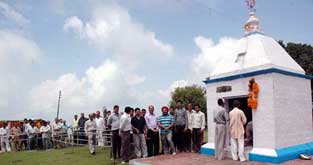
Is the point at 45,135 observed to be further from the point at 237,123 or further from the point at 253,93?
the point at 253,93

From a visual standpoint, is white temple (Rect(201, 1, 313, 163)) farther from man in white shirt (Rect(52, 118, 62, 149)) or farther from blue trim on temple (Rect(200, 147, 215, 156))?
man in white shirt (Rect(52, 118, 62, 149))

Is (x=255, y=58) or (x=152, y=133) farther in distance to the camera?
(x=152, y=133)

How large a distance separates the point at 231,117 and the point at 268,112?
39.6 inches

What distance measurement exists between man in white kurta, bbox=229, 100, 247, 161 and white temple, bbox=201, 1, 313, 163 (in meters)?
0.30

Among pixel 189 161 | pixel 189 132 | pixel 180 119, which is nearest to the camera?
pixel 189 161

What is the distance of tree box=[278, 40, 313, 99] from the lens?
24.5m

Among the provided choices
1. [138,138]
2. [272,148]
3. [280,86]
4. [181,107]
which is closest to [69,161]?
[138,138]

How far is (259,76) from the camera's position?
354 inches

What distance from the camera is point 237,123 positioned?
870 cm

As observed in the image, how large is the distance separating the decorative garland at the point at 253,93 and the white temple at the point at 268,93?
10 centimetres

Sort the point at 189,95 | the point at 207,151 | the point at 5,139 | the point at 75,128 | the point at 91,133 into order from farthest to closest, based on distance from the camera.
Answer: the point at 189,95 < the point at 5,139 < the point at 75,128 < the point at 91,133 < the point at 207,151

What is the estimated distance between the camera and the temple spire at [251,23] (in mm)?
10438

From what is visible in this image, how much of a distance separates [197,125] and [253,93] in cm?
239

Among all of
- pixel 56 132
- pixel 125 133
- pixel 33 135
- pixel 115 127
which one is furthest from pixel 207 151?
pixel 33 135
